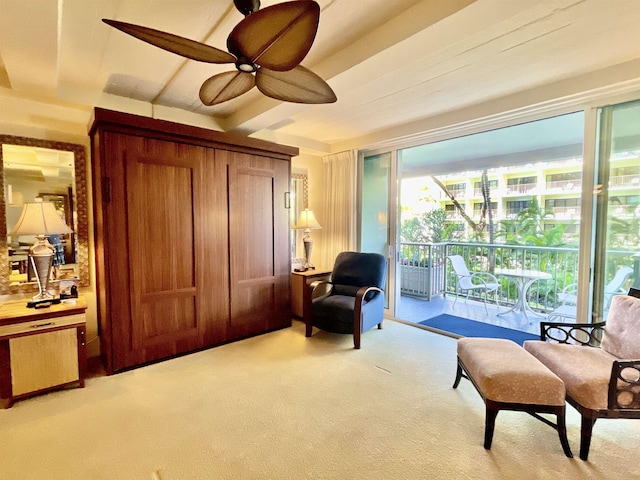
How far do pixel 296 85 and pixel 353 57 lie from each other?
570mm

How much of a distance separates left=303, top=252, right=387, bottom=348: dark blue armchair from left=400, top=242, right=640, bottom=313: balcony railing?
0.80 m

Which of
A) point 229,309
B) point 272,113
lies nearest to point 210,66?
point 272,113

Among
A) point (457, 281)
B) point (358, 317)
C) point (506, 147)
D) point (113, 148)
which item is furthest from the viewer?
point (457, 281)

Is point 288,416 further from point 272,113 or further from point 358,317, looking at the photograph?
point 272,113

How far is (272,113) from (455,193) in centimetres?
388

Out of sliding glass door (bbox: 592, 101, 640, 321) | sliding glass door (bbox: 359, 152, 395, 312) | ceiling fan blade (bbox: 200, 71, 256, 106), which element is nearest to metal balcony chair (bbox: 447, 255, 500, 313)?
sliding glass door (bbox: 359, 152, 395, 312)

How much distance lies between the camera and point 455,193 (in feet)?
18.3

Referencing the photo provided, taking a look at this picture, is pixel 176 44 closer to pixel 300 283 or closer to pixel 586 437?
pixel 586 437

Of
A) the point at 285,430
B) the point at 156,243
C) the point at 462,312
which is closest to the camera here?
the point at 285,430

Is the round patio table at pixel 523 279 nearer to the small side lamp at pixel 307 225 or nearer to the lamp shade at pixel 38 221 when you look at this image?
the small side lamp at pixel 307 225

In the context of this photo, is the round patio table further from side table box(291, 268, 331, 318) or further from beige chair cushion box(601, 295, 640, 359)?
side table box(291, 268, 331, 318)

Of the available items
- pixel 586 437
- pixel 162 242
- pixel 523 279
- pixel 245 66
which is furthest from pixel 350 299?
pixel 245 66

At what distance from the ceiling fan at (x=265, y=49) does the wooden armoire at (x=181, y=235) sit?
1.13 m

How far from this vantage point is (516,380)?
183cm
